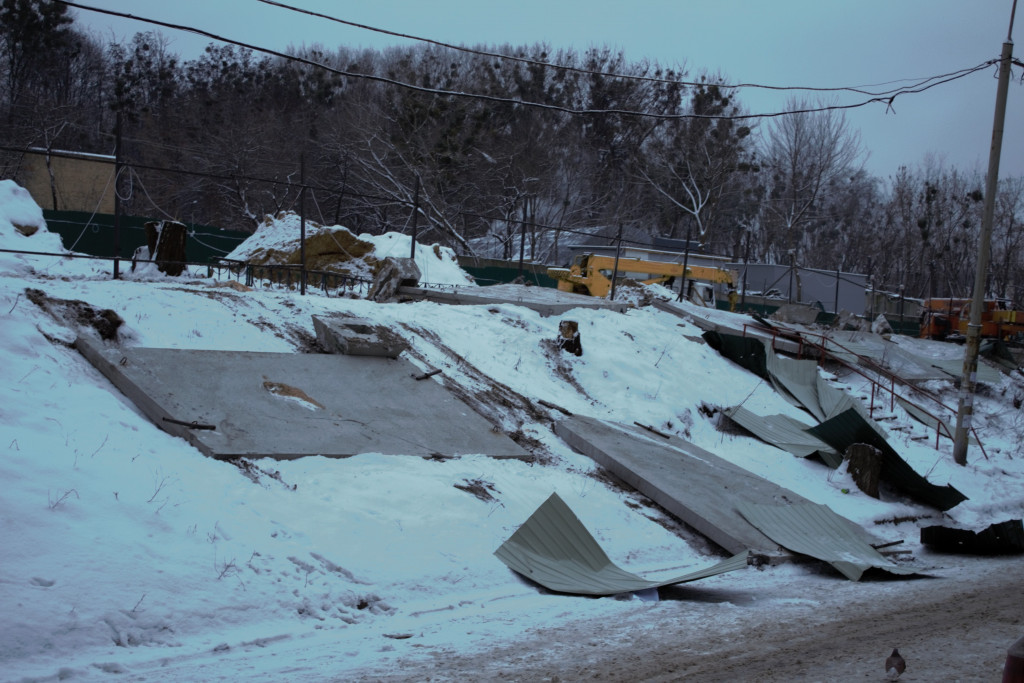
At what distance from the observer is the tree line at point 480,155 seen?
130ft

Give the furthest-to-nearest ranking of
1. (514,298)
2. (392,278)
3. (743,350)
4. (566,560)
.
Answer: (743,350) → (514,298) → (392,278) → (566,560)

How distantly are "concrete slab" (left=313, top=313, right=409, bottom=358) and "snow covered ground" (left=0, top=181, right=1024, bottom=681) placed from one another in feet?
1.49

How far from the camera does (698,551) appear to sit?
360 inches

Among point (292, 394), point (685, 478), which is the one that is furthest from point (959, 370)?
point (292, 394)

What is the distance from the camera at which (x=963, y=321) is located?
33.0m

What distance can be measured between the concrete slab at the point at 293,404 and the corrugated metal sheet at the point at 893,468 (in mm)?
6334

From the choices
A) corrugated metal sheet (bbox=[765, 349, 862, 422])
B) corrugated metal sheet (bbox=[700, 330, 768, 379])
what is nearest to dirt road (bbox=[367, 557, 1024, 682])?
corrugated metal sheet (bbox=[765, 349, 862, 422])

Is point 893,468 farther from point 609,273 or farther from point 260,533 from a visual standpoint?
point 609,273

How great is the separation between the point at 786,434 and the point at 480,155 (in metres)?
29.7

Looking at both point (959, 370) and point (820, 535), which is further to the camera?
point (959, 370)

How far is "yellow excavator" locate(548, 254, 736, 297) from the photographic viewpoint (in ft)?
91.1

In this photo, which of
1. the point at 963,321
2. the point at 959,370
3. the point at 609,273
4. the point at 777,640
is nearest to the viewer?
the point at 777,640

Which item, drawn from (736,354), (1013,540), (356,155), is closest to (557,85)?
(356,155)

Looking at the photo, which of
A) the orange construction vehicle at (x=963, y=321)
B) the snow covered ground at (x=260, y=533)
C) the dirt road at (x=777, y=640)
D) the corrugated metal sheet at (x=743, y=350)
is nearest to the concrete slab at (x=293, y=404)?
the snow covered ground at (x=260, y=533)
